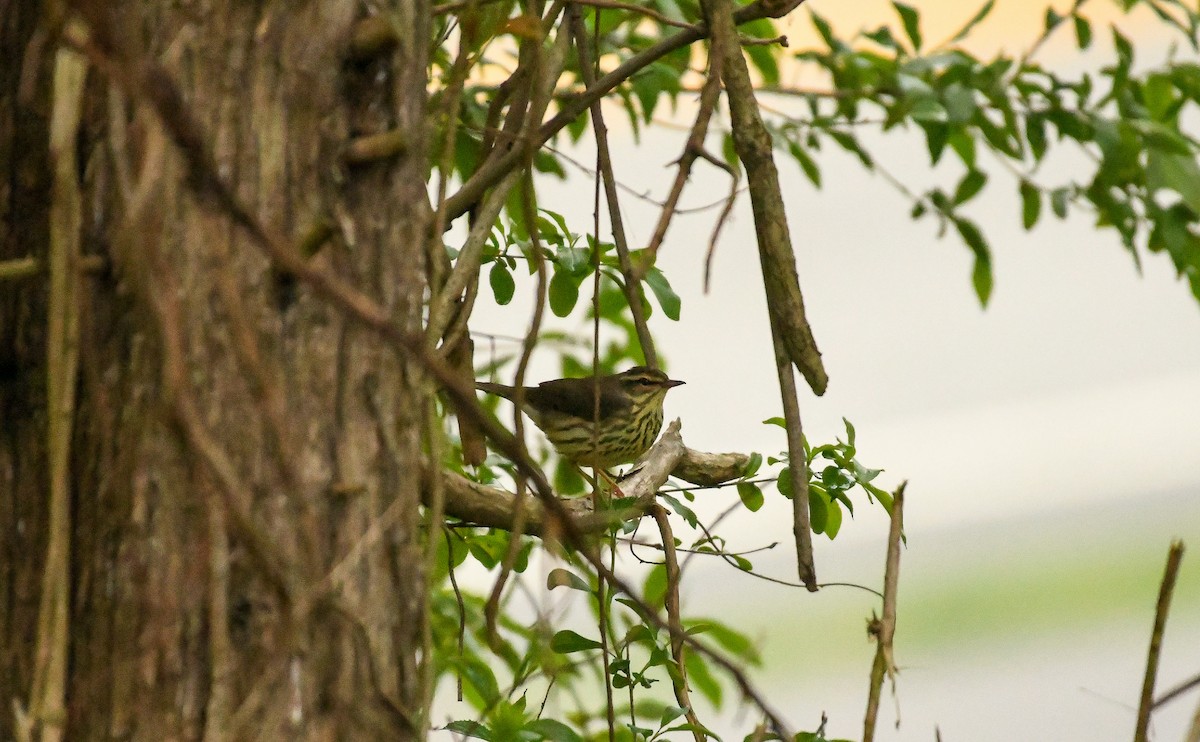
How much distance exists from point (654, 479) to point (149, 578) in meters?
1.69

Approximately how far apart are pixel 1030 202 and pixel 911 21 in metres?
0.64

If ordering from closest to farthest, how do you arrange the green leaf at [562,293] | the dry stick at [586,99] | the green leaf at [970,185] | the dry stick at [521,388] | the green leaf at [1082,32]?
the dry stick at [521,388]
the dry stick at [586,99]
the green leaf at [562,293]
the green leaf at [1082,32]
the green leaf at [970,185]

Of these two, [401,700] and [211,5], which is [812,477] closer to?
[401,700]

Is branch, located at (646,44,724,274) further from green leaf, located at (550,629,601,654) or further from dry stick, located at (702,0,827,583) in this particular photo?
green leaf, located at (550,629,601,654)

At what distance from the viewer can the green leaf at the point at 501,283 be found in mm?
2348

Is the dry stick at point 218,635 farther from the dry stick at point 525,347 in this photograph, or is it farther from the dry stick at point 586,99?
the dry stick at point 586,99

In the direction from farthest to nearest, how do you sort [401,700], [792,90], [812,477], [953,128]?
[792,90], [953,128], [812,477], [401,700]

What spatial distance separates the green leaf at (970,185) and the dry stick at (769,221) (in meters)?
1.68

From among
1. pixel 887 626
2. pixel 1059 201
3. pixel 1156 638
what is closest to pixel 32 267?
pixel 887 626

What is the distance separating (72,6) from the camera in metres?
1.00

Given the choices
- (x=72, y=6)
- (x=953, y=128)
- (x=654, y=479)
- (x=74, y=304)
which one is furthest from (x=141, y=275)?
(x=953, y=128)

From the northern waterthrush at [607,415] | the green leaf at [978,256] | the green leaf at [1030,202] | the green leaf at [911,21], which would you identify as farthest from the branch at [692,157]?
the northern waterthrush at [607,415]

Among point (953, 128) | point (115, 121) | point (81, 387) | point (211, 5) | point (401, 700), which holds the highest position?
point (953, 128)

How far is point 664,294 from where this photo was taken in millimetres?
2301
